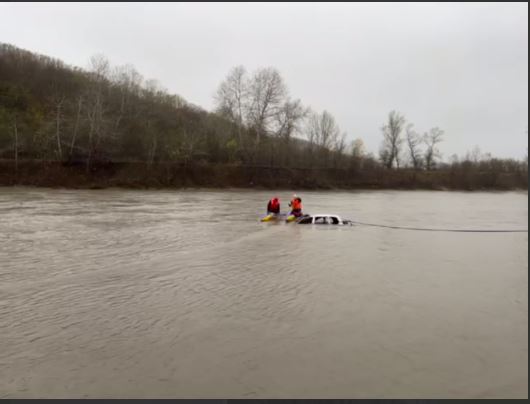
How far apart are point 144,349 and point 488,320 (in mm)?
5976

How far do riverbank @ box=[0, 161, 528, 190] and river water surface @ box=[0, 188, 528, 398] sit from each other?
120 ft

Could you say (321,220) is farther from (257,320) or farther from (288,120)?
(288,120)

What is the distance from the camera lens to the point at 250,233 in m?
15.7

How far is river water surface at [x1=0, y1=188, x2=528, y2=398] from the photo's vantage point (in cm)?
449

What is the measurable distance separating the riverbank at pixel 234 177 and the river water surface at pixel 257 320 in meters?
36.7

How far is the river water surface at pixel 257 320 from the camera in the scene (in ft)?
14.7

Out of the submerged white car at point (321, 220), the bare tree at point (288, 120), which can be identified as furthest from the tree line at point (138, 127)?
the submerged white car at point (321, 220)

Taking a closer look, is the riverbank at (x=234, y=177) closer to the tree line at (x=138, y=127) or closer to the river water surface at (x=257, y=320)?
the tree line at (x=138, y=127)

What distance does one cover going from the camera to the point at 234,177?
181 feet

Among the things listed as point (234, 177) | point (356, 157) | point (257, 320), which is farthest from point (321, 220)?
point (356, 157)

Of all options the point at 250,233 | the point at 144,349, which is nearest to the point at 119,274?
the point at 144,349

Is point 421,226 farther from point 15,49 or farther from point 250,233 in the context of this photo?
point 15,49

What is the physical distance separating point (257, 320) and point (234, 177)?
162 feet

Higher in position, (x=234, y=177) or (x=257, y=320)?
(x=234, y=177)
